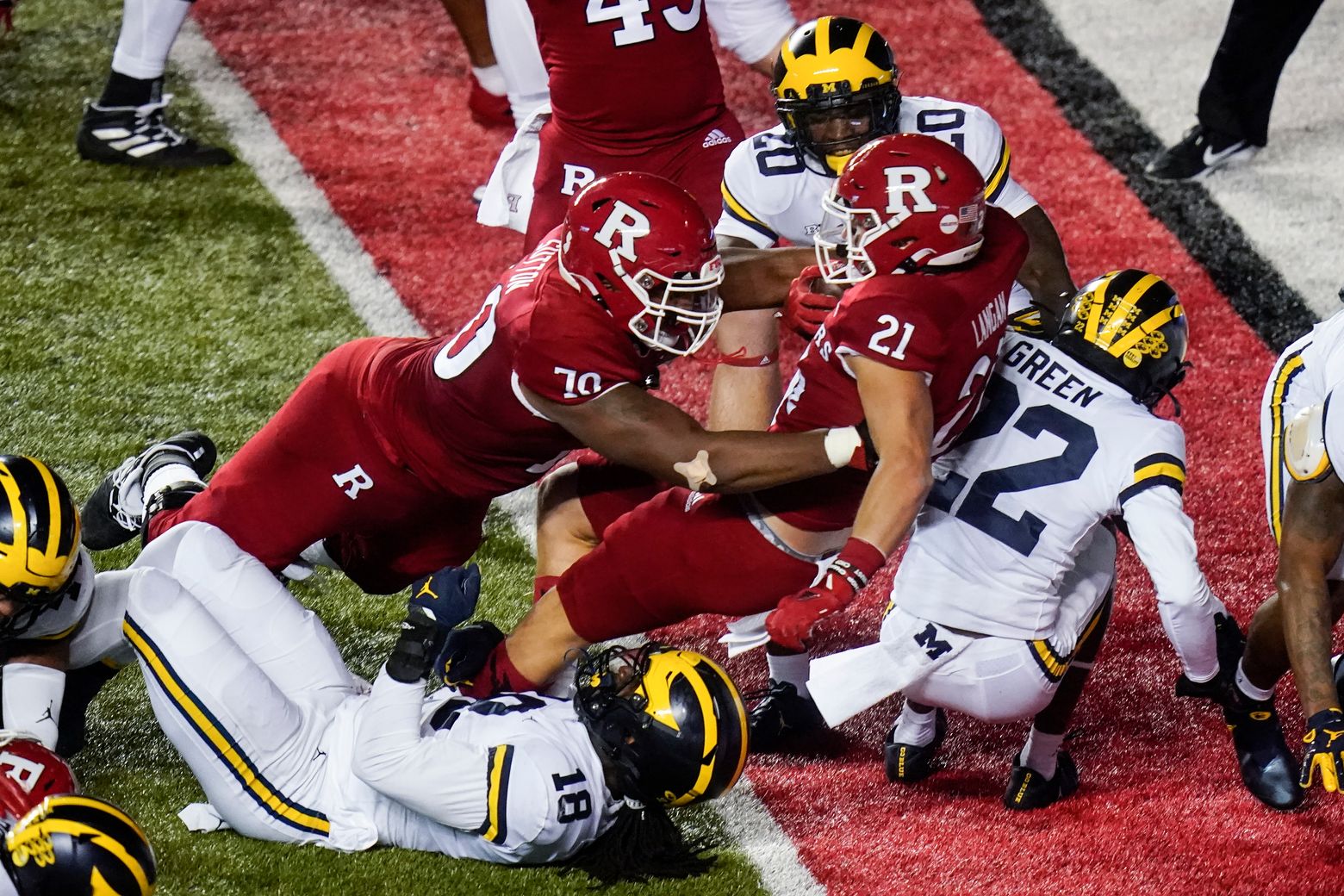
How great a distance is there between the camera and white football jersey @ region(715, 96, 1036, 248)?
13.6 ft

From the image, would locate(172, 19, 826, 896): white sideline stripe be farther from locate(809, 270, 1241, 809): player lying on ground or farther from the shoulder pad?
the shoulder pad

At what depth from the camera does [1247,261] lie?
5.91 metres

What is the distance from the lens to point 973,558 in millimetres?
3463

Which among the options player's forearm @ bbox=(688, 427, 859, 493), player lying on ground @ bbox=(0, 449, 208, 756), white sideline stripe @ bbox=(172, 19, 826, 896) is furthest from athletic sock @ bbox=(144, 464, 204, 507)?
player's forearm @ bbox=(688, 427, 859, 493)

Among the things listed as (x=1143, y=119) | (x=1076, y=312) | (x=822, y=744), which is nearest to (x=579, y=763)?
(x=822, y=744)

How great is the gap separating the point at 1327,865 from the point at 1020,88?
4.29 meters

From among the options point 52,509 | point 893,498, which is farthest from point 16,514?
point 893,498

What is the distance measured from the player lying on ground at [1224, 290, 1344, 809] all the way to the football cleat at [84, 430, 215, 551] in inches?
101

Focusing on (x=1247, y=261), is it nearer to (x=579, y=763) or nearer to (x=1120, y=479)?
(x=1120, y=479)

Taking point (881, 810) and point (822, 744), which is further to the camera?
point (822, 744)

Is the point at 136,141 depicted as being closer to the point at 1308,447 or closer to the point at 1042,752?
the point at 1042,752

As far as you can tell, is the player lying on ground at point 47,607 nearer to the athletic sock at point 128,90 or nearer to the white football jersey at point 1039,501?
the white football jersey at point 1039,501

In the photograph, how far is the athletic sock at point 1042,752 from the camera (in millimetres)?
3695

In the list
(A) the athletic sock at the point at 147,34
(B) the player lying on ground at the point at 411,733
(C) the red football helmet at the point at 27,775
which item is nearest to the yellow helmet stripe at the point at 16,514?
(B) the player lying on ground at the point at 411,733
